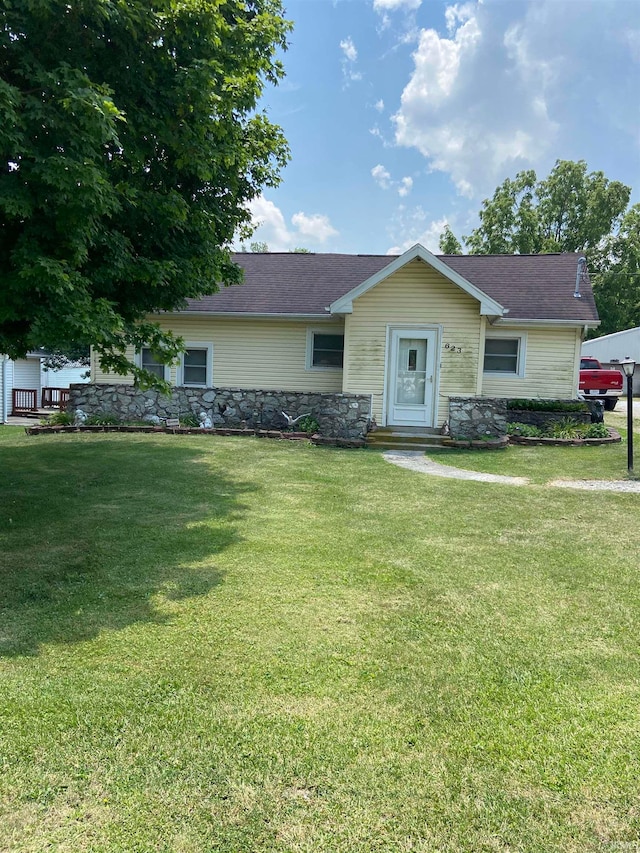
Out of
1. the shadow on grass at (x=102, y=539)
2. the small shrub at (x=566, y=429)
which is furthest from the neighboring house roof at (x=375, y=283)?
the shadow on grass at (x=102, y=539)

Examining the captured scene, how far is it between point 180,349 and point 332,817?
4.92m

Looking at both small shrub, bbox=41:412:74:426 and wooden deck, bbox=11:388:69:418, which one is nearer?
small shrub, bbox=41:412:74:426

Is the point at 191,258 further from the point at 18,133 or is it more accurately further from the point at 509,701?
the point at 509,701

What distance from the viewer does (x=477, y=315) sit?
492 inches

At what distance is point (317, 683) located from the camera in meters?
2.95

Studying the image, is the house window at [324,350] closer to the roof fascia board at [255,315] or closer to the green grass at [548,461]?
the roof fascia board at [255,315]

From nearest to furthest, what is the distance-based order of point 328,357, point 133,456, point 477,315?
point 133,456 → point 477,315 → point 328,357

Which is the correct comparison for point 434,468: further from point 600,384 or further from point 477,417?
point 600,384

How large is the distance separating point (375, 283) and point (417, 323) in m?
1.35

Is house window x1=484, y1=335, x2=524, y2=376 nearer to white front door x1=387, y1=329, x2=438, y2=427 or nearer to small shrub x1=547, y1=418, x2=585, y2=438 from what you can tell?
small shrub x1=547, y1=418, x2=585, y2=438

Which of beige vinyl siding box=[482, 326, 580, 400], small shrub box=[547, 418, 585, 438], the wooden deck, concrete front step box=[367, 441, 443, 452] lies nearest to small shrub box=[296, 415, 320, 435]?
concrete front step box=[367, 441, 443, 452]

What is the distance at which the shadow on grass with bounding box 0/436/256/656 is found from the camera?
3742 mm

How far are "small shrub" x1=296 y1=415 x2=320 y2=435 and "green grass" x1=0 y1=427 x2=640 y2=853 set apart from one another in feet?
23.6

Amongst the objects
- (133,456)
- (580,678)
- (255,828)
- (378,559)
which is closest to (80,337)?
(378,559)
